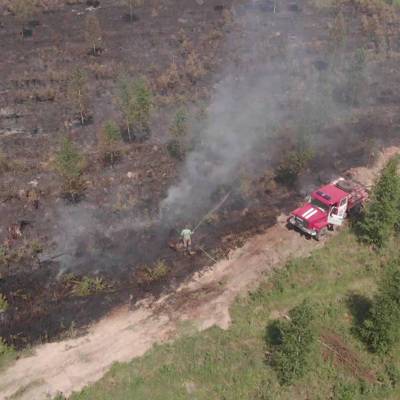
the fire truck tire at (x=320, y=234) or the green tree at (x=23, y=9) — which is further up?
the green tree at (x=23, y=9)

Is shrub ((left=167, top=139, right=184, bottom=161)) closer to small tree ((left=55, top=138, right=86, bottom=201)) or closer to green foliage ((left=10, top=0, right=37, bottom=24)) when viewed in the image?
small tree ((left=55, top=138, right=86, bottom=201))

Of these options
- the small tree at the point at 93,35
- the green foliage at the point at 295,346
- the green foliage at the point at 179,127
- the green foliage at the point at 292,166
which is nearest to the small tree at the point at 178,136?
the green foliage at the point at 179,127

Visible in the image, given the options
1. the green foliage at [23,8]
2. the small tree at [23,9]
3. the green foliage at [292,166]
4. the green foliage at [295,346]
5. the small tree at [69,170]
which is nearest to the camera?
the green foliage at [295,346]

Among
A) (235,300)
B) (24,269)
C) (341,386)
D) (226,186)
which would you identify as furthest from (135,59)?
(341,386)

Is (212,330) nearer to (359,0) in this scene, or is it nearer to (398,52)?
(398,52)

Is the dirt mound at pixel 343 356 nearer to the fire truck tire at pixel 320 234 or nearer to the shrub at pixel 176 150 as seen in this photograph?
the fire truck tire at pixel 320 234

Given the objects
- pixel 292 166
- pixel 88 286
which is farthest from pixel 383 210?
pixel 88 286

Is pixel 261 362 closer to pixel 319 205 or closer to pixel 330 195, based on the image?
pixel 319 205
